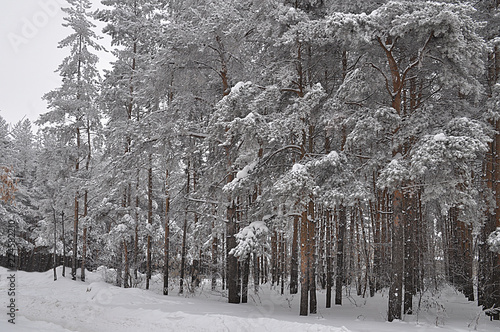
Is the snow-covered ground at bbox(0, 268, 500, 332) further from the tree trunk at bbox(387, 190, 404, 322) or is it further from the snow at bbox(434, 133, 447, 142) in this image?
the snow at bbox(434, 133, 447, 142)

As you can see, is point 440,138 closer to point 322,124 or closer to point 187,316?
point 322,124

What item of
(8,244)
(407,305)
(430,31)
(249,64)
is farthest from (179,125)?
(8,244)

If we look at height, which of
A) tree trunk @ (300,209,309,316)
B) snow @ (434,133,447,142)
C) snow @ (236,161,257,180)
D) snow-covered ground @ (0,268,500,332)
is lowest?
snow-covered ground @ (0,268,500,332)

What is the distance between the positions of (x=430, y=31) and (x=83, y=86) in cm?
1974

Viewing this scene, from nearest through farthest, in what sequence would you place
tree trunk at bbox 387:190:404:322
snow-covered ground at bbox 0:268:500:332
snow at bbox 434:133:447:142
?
1. snow at bbox 434:133:447:142
2. snow-covered ground at bbox 0:268:500:332
3. tree trunk at bbox 387:190:404:322

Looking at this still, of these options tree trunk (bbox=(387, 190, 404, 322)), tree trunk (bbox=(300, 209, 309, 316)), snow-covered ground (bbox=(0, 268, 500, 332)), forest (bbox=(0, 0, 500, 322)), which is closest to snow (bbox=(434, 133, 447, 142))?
forest (bbox=(0, 0, 500, 322))

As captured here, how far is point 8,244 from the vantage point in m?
27.2

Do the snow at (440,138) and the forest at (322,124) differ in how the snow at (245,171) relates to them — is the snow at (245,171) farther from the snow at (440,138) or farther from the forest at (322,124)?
the snow at (440,138)

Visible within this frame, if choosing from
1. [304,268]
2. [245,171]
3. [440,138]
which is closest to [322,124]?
[245,171]

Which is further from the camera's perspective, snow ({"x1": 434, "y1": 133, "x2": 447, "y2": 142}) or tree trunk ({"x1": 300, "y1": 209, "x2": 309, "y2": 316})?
tree trunk ({"x1": 300, "y1": 209, "x2": 309, "y2": 316})

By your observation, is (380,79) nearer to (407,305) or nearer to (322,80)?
(322,80)

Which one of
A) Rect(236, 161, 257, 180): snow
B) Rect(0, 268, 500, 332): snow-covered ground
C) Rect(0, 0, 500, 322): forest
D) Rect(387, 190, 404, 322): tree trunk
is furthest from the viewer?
→ Rect(236, 161, 257, 180): snow

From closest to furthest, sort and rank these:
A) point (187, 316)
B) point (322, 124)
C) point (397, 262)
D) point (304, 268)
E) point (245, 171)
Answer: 1. point (187, 316)
2. point (397, 262)
3. point (304, 268)
4. point (245, 171)
5. point (322, 124)

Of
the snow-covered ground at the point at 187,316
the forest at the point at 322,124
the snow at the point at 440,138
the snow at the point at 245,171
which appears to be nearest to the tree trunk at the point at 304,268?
the forest at the point at 322,124
